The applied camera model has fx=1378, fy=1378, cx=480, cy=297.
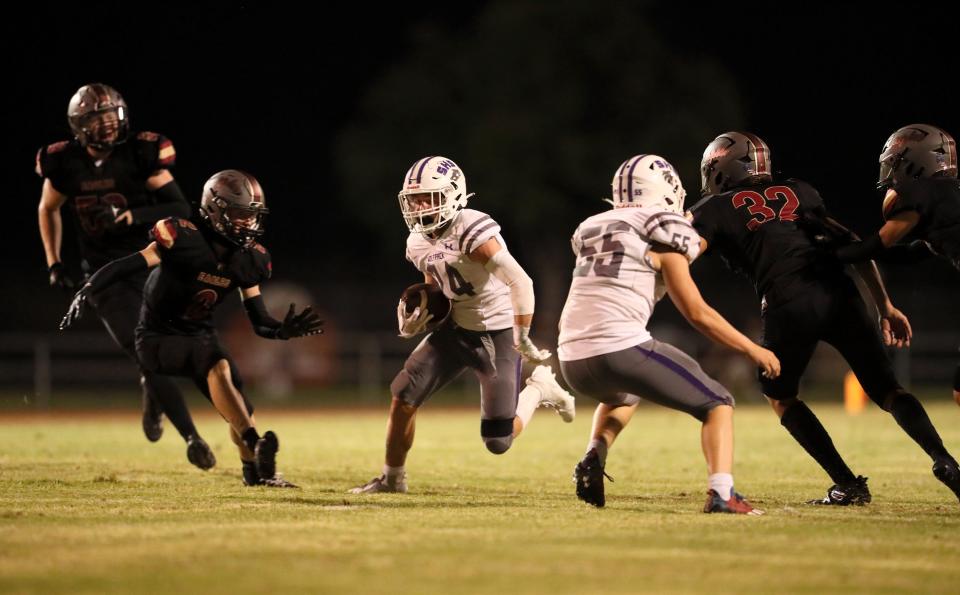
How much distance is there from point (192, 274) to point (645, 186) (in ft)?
9.52

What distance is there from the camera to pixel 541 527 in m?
6.07

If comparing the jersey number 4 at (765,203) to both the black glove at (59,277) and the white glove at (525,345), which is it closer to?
the white glove at (525,345)

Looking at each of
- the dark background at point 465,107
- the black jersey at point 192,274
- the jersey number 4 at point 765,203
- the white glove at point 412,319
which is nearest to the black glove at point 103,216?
the black jersey at point 192,274

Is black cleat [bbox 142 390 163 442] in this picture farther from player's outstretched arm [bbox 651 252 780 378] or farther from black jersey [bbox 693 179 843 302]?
player's outstretched arm [bbox 651 252 780 378]

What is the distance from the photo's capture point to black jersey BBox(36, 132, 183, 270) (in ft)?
31.1

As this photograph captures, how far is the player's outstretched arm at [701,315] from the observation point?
642 cm

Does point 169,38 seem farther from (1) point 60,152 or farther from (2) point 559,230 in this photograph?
(1) point 60,152

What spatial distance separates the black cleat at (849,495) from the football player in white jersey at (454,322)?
1.71m

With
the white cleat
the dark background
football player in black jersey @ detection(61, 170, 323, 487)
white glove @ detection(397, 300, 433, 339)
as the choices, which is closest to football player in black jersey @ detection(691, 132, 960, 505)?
the white cleat

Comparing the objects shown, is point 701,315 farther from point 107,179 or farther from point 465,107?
point 465,107

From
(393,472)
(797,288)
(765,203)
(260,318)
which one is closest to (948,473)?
(797,288)

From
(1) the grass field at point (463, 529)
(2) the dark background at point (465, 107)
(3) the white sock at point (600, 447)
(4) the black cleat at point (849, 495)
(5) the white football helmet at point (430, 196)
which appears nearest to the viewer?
(1) the grass field at point (463, 529)

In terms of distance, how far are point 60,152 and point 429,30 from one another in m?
24.2

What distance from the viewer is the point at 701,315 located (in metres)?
6.45
